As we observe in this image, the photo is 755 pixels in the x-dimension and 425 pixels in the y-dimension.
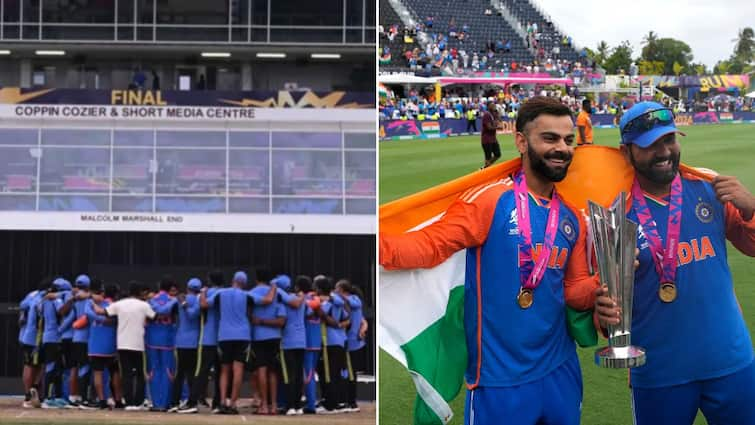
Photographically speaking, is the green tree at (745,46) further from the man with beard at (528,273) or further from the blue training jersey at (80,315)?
the blue training jersey at (80,315)

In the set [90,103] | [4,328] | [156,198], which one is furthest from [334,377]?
[90,103]

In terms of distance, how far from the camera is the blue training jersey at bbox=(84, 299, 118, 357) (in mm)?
10375

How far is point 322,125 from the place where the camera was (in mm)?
24438

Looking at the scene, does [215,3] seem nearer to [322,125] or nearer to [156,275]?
[322,125]

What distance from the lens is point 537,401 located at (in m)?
2.79

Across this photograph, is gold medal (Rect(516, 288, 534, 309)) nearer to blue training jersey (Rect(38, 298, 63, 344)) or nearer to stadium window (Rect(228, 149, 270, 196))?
blue training jersey (Rect(38, 298, 63, 344))

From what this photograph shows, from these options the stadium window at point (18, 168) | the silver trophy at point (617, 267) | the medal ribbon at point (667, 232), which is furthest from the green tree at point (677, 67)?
the stadium window at point (18, 168)

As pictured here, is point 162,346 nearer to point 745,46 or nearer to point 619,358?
point 745,46

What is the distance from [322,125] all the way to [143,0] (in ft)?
23.0

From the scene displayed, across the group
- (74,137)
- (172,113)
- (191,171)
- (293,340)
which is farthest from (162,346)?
(172,113)

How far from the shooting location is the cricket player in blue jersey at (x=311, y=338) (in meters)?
10.1

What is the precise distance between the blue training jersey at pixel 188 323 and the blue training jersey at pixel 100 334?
75 centimetres

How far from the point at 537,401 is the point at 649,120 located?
0.82 metres

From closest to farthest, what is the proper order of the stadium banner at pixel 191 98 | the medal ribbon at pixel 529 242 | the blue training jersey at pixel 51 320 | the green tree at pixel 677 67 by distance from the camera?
the medal ribbon at pixel 529 242, the green tree at pixel 677 67, the blue training jersey at pixel 51 320, the stadium banner at pixel 191 98
